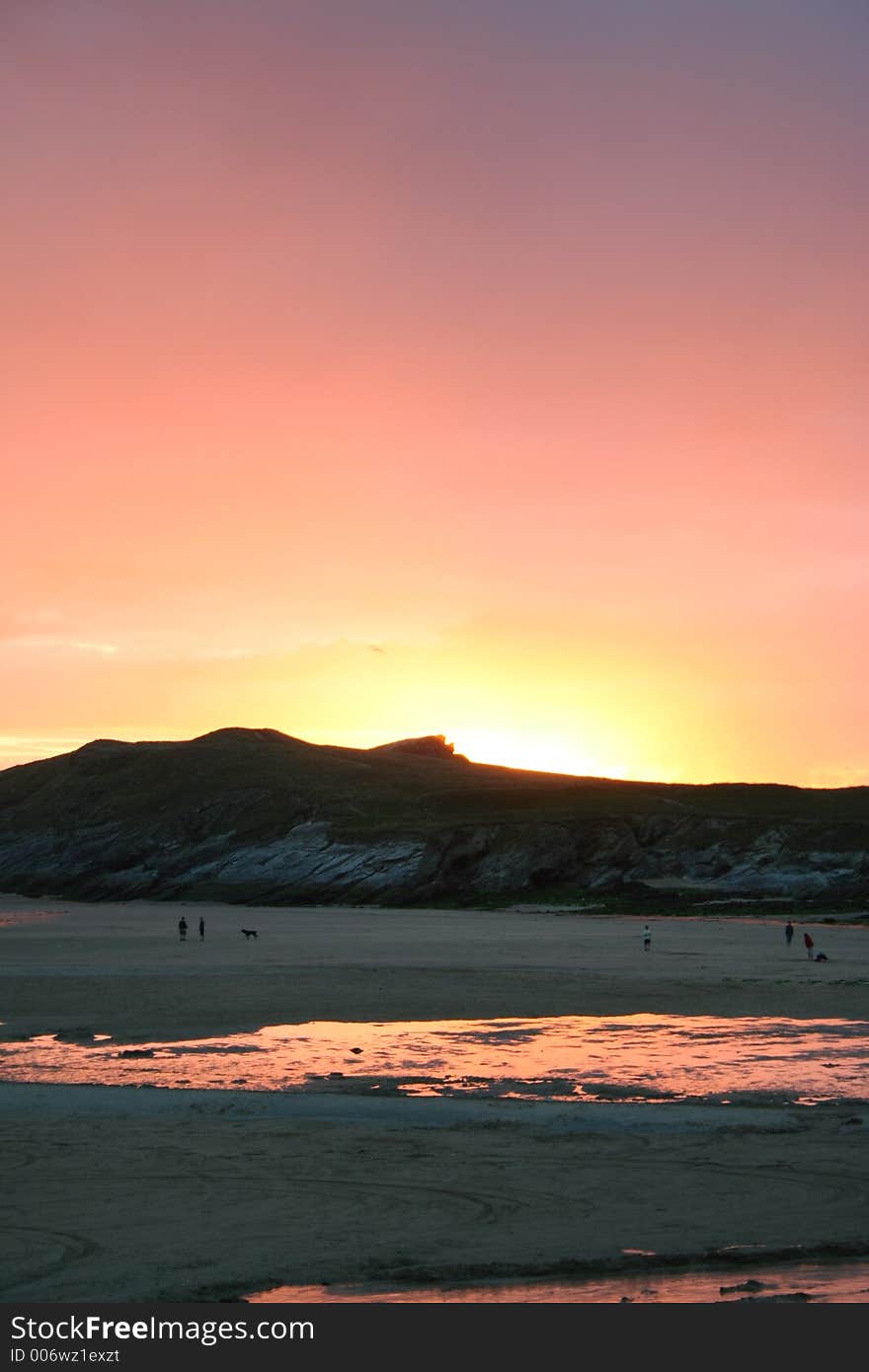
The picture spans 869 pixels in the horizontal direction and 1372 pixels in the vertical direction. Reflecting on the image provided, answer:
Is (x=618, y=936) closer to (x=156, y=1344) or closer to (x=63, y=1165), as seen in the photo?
(x=63, y=1165)

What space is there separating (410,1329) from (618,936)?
46.1 metres

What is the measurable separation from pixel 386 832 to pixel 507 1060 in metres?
93.3

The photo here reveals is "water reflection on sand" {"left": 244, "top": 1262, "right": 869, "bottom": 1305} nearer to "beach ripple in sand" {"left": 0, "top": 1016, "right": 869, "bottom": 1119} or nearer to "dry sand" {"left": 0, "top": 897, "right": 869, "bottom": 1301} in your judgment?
"dry sand" {"left": 0, "top": 897, "right": 869, "bottom": 1301}

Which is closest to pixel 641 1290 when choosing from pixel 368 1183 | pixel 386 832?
pixel 368 1183

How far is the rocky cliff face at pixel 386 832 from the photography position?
93.9 meters

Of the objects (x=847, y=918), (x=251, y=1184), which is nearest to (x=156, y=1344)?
(x=251, y=1184)

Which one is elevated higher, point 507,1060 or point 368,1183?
point 368,1183

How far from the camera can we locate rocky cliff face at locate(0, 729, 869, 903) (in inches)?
3698

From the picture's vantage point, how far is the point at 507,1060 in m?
21.8

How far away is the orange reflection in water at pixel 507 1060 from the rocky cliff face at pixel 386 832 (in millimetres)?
58925

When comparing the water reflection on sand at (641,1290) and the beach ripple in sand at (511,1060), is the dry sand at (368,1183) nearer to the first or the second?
the water reflection on sand at (641,1290)

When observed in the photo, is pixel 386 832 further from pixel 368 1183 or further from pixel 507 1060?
pixel 368 1183

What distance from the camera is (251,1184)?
13.3m

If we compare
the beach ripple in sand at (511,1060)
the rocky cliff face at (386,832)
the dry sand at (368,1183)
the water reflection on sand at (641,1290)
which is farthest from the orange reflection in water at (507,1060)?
the rocky cliff face at (386,832)
